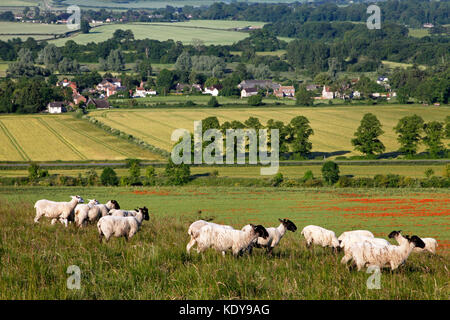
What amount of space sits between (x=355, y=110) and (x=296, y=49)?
3605 inches

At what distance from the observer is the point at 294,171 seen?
57094mm

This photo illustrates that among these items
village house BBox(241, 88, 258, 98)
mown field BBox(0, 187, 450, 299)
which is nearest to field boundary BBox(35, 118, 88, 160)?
mown field BBox(0, 187, 450, 299)

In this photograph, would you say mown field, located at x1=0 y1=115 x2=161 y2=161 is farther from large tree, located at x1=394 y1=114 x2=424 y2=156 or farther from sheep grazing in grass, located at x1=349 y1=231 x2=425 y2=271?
sheep grazing in grass, located at x1=349 y1=231 x2=425 y2=271

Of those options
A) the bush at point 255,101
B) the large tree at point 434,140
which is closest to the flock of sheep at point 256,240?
the large tree at point 434,140

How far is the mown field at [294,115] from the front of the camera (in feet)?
259

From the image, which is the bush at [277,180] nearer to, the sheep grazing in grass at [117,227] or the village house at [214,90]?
the sheep grazing in grass at [117,227]

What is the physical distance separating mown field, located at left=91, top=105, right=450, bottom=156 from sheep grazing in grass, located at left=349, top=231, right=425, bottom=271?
2307 inches

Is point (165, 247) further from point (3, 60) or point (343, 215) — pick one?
point (3, 60)

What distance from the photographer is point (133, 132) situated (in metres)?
83.9

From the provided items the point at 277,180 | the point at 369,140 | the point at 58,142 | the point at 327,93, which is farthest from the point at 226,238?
the point at 327,93

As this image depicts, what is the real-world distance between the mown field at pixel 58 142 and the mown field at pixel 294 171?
28.7 ft

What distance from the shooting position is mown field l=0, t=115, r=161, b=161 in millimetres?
67000

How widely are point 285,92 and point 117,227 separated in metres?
128
